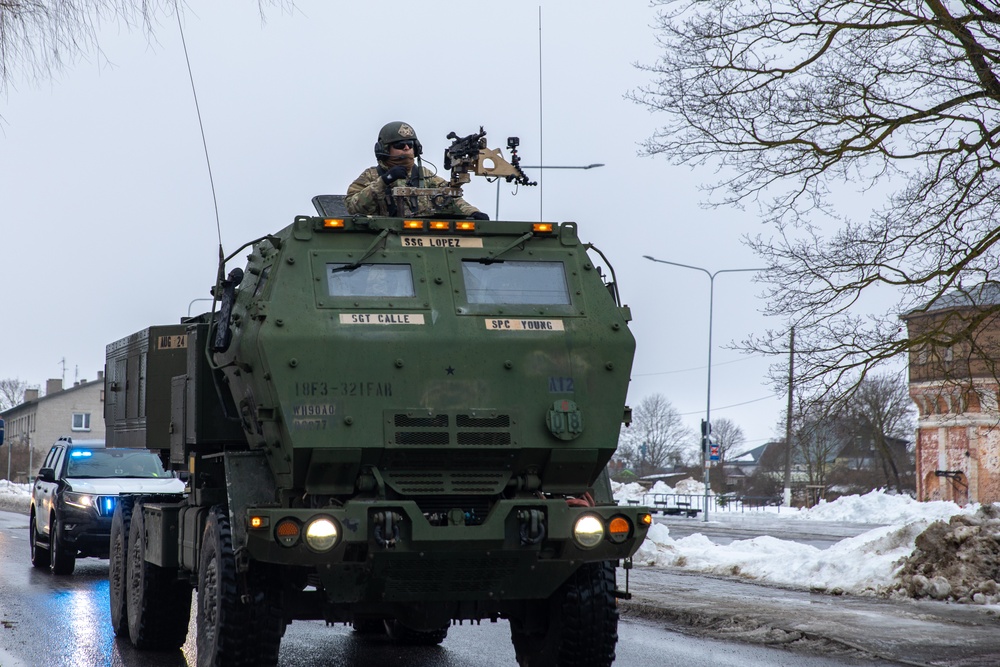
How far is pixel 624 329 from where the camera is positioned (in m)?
8.16

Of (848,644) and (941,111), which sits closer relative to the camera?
(848,644)

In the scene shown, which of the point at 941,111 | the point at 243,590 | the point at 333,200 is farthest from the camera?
the point at 941,111

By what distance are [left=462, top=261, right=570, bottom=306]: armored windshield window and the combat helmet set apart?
6.02ft

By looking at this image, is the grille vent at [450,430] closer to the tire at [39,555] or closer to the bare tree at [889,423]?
the tire at [39,555]

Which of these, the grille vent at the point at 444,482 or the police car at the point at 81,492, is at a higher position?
the grille vent at the point at 444,482

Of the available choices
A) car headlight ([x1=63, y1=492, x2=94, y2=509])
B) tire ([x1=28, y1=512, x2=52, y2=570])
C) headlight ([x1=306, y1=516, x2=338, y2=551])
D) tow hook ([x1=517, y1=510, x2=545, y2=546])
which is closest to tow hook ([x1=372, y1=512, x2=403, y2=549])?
headlight ([x1=306, y1=516, x2=338, y2=551])

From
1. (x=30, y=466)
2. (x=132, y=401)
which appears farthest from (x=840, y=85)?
(x=30, y=466)

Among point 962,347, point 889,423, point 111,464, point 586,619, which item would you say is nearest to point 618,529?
point 586,619

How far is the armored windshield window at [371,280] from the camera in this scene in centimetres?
801

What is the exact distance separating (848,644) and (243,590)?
5.05 meters

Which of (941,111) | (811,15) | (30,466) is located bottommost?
(30,466)

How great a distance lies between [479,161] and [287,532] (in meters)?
3.36

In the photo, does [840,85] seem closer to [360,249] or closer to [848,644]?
[848,644]

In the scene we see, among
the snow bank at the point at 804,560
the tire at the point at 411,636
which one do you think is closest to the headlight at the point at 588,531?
the tire at the point at 411,636
